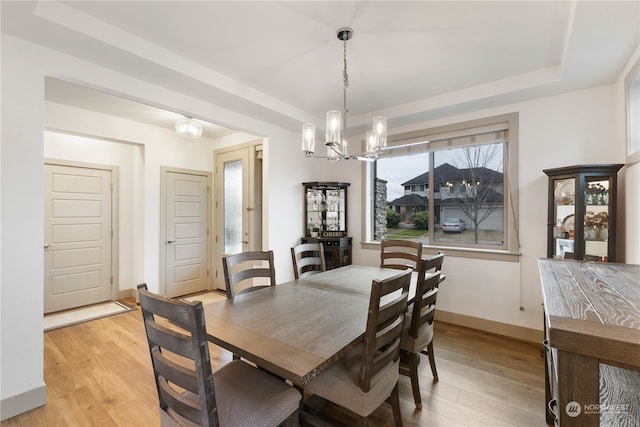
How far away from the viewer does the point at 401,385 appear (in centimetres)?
221

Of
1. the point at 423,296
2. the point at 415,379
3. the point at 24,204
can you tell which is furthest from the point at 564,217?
the point at 24,204

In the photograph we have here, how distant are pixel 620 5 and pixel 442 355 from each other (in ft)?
9.30

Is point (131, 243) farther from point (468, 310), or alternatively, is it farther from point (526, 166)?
point (526, 166)

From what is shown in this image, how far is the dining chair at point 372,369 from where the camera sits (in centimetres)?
128

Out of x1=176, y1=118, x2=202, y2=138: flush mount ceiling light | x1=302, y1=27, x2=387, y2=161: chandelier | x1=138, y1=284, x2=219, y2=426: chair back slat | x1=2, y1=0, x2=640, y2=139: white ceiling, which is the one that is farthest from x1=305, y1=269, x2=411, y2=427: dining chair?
x1=176, y1=118, x2=202, y2=138: flush mount ceiling light

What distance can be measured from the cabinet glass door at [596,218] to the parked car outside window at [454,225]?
1185 mm

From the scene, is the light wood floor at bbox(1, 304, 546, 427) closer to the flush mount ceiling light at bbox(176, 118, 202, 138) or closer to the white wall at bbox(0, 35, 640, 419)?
the white wall at bbox(0, 35, 640, 419)

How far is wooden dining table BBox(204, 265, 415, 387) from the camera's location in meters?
1.12

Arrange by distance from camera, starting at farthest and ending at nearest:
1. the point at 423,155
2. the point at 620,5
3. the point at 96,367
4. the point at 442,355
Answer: the point at 423,155 < the point at 442,355 < the point at 96,367 < the point at 620,5

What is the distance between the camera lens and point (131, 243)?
4.40 metres

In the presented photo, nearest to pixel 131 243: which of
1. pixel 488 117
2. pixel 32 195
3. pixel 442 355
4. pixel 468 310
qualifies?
pixel 32 195

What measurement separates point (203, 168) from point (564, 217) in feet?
16.5

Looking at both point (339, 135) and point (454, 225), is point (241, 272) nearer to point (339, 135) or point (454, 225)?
point (339, 135)

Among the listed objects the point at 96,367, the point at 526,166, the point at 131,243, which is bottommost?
the point at 96,367
